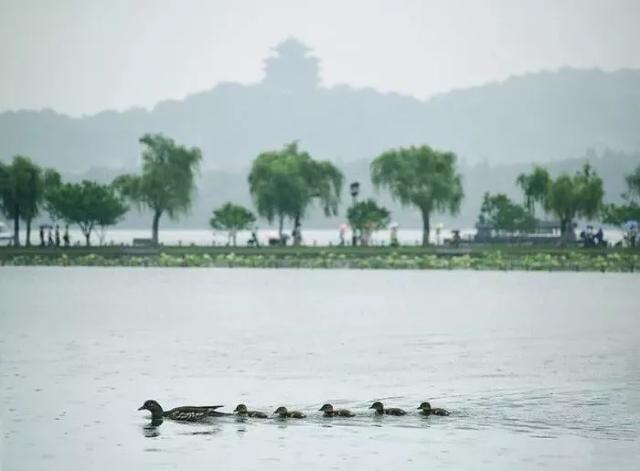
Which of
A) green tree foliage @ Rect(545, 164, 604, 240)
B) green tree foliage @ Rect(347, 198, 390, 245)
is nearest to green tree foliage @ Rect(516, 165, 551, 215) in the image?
green tree foliage @ Rect(545, 164, 604, 240)

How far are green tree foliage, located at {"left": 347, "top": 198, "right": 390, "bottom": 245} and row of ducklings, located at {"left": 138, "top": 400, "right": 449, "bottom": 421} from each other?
8054 cm

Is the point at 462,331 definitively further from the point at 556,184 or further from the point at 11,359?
the point at 556,184

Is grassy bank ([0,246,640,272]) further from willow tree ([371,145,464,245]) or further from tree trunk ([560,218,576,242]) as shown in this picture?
willow tree ([371,145,464,245])

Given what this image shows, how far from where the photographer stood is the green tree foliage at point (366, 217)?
106 m

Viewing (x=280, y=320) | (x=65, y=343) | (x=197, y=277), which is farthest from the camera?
(x=197, y=277)

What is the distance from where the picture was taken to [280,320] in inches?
1997

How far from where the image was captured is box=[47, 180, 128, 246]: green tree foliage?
4235 inches

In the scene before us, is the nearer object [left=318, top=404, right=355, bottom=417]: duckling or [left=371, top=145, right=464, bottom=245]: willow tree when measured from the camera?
[left=318, top=404, right=355, bottom=417]: duckling

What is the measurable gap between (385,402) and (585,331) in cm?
2086

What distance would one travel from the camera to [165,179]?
336 ft

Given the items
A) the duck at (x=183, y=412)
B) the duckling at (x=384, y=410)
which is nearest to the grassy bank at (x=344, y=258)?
the duckling at (x=384, y=410)

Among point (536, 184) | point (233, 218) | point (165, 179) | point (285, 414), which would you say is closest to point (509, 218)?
point (536, 184)

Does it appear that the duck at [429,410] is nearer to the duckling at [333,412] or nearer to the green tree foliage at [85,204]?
the duckling at [333,412]

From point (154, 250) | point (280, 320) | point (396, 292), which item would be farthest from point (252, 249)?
point (280, 320)
